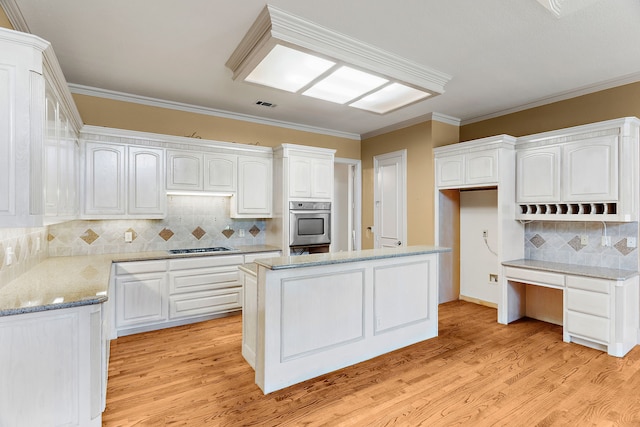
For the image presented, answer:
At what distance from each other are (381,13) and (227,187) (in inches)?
111

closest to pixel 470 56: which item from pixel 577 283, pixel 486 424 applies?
pixel 577 283

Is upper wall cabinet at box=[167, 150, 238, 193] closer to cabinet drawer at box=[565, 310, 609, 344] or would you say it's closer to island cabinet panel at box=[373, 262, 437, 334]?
island cabinet panel at box=[373, 262, 437, 334]

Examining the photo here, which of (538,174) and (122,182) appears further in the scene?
(538,174)

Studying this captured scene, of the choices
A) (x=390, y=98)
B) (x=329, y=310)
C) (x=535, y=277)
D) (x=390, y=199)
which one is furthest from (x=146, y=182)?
(x=535, y=277)

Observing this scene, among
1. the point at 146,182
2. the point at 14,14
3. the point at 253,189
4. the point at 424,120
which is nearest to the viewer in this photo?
the point at 14,14

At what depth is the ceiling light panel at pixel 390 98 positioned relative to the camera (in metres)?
3.27

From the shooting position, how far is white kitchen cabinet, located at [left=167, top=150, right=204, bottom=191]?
396 centimetres

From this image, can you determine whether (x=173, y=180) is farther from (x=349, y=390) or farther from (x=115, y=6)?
(x=349, y=390)

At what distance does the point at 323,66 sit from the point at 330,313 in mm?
2097

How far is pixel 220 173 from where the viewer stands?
4.27m

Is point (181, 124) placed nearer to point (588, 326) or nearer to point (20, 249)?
point (20, 249)

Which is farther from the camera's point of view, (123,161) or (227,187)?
(227,187)

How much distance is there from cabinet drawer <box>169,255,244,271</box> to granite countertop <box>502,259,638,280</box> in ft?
11.0

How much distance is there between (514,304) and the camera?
162 inches
